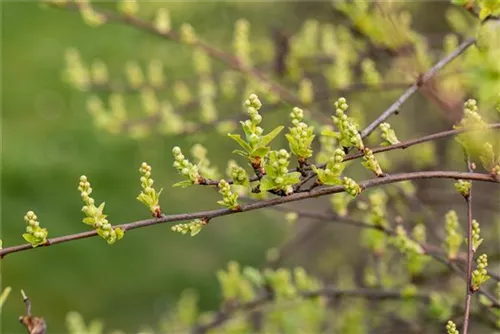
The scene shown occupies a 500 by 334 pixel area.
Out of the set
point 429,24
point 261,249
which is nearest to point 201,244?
point 261,249

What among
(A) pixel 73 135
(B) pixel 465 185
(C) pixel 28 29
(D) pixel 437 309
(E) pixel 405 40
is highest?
(C) pixel 28 29

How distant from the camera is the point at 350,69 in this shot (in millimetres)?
3469

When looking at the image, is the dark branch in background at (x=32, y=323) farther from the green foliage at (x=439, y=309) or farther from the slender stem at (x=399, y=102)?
the green foliage at (x=439, y=309)

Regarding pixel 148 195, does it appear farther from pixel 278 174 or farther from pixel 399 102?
pixel 399 102

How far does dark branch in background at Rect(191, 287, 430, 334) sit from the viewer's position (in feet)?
8.27

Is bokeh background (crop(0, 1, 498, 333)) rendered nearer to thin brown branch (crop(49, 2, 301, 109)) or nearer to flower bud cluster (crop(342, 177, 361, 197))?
thin brown branch (crop(49, 2, 301, 109))

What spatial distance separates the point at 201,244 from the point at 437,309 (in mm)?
4222

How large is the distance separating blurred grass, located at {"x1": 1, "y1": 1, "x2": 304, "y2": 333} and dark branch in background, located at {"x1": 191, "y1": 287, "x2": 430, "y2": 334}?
2240mm

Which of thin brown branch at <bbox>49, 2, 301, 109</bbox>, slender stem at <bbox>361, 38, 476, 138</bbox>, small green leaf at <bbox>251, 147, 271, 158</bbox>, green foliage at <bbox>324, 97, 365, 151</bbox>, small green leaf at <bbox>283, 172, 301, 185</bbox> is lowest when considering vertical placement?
small green leaf at <bbox>283, 172, 301, 185</bbox>

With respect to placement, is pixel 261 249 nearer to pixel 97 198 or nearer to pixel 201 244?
pixel 201 244

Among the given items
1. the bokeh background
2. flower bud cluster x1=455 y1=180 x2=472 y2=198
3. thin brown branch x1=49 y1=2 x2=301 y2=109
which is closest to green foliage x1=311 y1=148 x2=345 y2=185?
flower bud cluster x1=455 y1=180 x2=472 y2=198

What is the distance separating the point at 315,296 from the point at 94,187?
368cm

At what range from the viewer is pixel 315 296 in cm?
260

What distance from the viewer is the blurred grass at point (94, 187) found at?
18.0 ft
